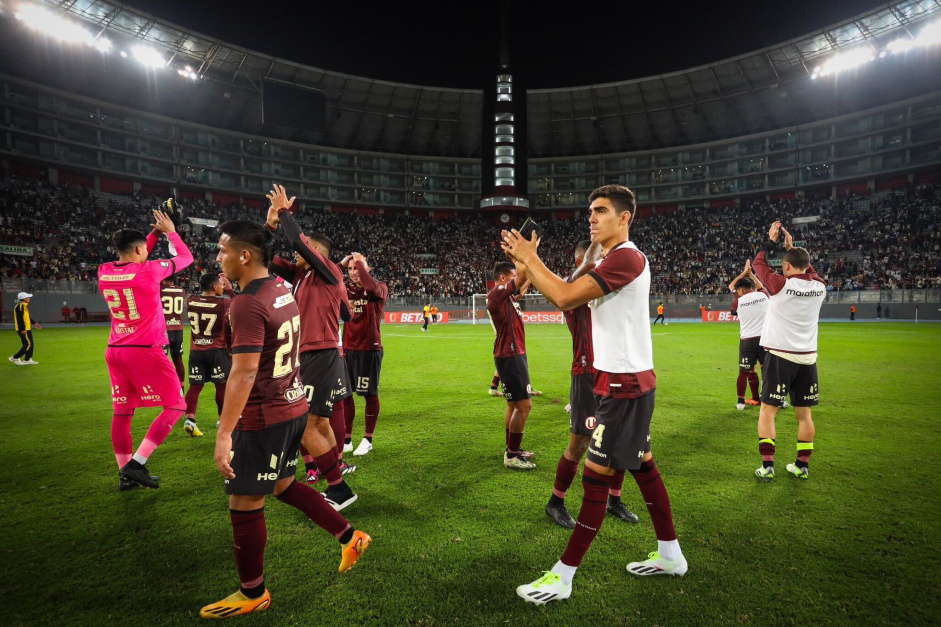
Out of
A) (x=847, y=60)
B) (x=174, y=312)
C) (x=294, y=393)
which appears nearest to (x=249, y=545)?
(x=294, y=393)

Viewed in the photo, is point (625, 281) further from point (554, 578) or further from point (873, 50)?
point (873, 50)

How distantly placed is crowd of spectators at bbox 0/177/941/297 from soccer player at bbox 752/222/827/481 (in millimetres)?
41883

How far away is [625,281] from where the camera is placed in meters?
2.94

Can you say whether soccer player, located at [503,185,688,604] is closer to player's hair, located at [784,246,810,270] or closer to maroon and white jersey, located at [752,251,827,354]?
maroon and white jersey, located at [752,251,827,354]

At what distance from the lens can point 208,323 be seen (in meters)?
6.83

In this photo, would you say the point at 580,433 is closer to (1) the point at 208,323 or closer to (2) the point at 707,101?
(1) the point at 208,323

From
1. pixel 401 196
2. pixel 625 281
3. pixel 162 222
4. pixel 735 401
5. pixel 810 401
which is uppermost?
pixel 401 196

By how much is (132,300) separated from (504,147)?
57.9 meters

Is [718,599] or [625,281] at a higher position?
[625,281]

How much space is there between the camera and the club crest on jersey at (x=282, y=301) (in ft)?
9.83

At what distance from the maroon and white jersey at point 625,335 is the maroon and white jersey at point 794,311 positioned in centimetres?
307

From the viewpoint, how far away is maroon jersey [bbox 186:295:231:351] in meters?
6.80

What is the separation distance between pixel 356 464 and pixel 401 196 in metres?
63.5

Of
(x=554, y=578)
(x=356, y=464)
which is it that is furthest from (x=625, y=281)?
(x=356, y=464)
